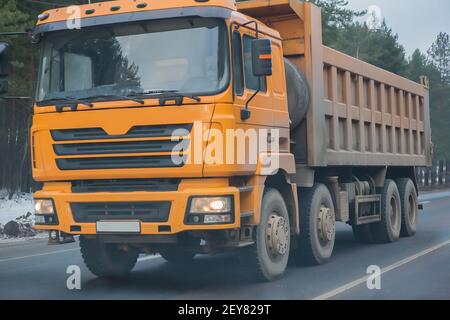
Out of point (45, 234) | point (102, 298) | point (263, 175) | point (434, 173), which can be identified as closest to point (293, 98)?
point (263, 175)

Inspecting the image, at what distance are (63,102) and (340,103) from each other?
186 inches

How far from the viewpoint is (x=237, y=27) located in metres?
7.97

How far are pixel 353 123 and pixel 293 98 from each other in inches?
102

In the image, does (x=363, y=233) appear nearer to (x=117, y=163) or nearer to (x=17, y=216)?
(x=117, y=163)

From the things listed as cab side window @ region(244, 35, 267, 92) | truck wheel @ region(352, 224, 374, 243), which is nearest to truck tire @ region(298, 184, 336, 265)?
cab side window @ region(244, 35, 267, 92)

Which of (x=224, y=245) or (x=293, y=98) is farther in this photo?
(x=293, y=98)

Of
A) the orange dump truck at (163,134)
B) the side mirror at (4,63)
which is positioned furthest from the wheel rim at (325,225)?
the side mirror at (4,63)

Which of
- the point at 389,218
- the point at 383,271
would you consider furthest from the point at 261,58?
the point at 389,218

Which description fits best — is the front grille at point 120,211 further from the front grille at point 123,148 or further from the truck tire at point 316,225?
the truck tire at point 316,225

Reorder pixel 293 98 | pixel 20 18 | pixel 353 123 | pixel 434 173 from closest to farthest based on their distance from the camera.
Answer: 1. pixel 293 98
2. pixel 353 123
3. pixel 20 18
4. pixel 434 173

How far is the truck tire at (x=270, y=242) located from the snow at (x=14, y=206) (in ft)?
38.2

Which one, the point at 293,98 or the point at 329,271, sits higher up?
the point at 293,98
